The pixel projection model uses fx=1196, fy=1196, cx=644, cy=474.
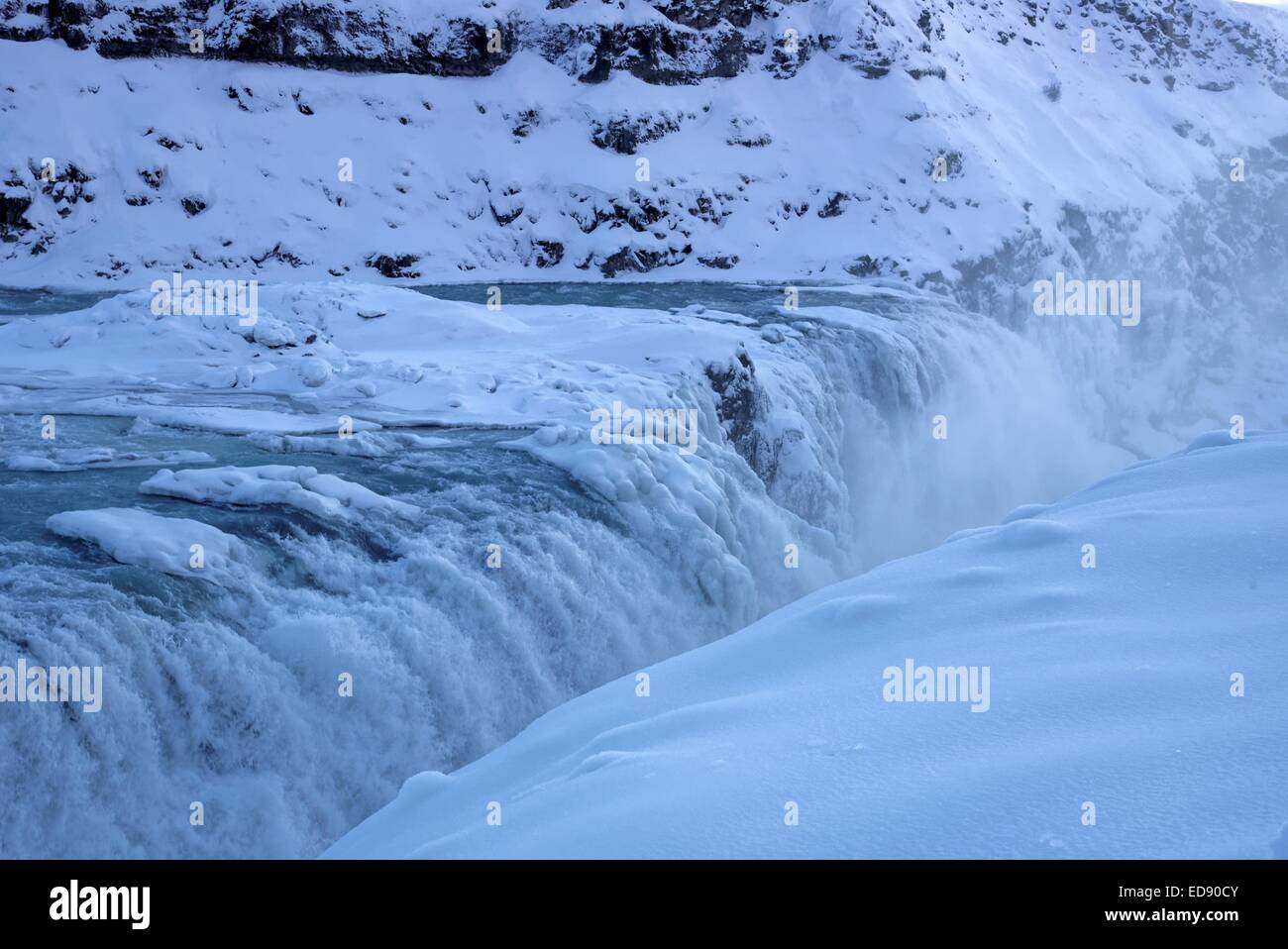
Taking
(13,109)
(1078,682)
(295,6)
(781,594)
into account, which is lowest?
(781,594)

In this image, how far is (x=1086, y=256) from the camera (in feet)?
96.7

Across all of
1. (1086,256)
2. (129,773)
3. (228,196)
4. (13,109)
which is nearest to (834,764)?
(129,773)

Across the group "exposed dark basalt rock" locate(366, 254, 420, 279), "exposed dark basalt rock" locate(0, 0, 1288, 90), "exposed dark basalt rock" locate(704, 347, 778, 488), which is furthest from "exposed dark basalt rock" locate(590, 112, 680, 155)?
"exposed dark basalt rock" locate(704, 347, 778, 488)

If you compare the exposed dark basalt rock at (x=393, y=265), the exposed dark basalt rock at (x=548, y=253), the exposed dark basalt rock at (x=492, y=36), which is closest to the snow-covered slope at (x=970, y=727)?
the exposed dark basalt rock at (x=393, y=265)

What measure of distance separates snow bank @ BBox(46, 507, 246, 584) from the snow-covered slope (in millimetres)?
2627

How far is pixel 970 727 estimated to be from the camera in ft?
10.1

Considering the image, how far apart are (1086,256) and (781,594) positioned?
2204 centimetres

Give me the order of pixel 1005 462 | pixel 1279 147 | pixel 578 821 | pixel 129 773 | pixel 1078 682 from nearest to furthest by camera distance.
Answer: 1. pixel 578 821
2. pixel 1078 682
3. pixel 129 773
4. pixel 1005 462
5. pixel 1279 147

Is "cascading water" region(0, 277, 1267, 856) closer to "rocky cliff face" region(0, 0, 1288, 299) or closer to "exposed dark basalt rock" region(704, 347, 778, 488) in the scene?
"exposed dark basalt rock" region(704, 347, 778, 488)

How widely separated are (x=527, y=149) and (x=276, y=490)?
20.0 metres

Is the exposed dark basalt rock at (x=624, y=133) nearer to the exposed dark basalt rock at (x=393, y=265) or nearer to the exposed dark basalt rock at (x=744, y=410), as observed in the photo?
Result: the exposed dark basalt rock at (x=393, y=265)

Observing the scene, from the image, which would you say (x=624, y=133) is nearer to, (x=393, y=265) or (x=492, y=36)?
(x=492, y=36)

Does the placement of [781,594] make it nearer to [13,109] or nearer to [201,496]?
[201,496]

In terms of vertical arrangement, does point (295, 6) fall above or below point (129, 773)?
above
